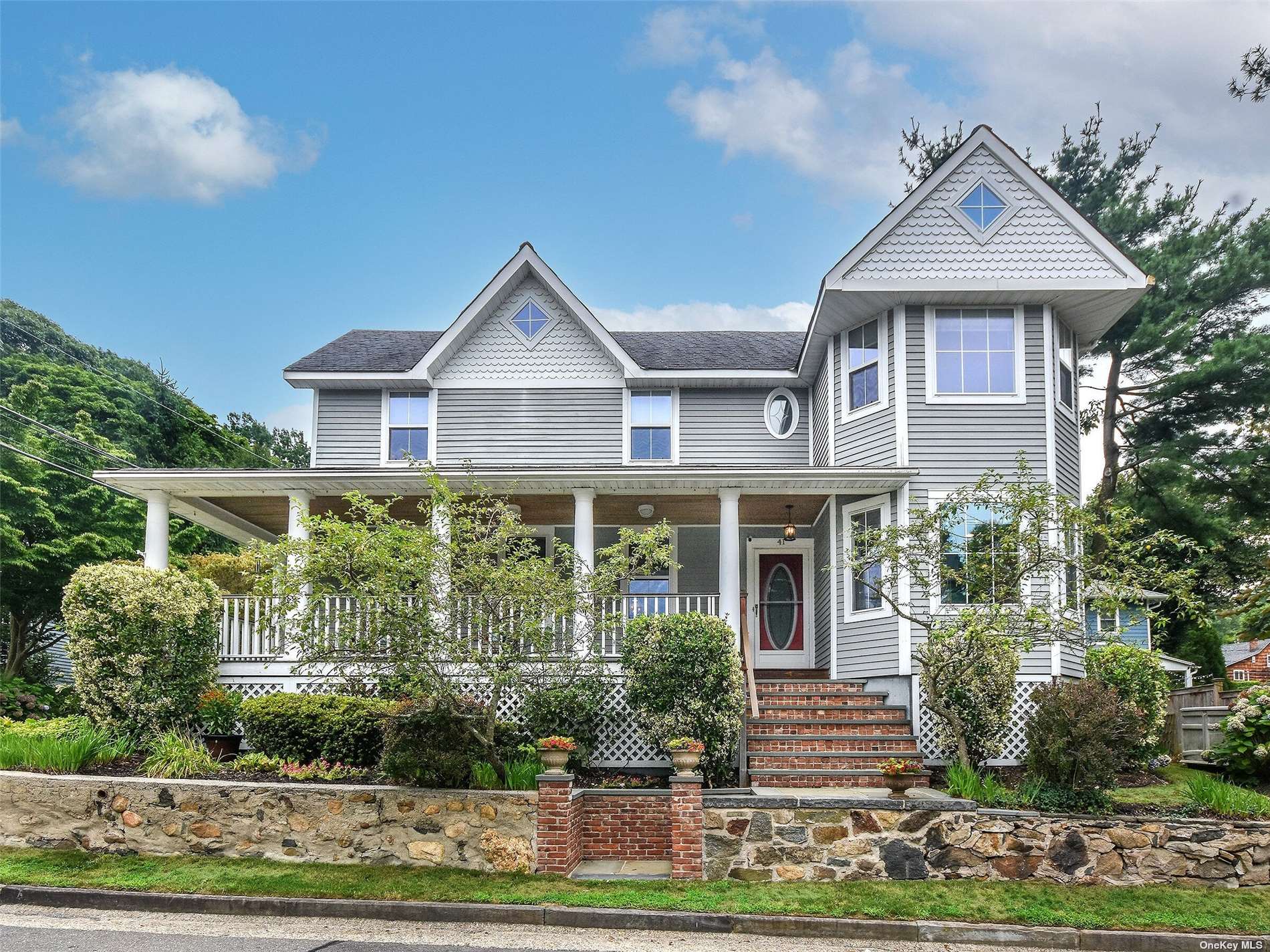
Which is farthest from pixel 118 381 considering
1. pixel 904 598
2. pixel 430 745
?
pixel 904 598

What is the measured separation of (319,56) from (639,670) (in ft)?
48.8

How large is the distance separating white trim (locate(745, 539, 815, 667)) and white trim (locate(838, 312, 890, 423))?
2694 millimetres

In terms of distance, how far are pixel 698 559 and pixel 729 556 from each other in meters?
3.39

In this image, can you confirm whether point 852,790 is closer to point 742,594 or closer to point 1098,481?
point 742,594

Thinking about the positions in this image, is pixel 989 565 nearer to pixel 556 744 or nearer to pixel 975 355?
pixel 975 355

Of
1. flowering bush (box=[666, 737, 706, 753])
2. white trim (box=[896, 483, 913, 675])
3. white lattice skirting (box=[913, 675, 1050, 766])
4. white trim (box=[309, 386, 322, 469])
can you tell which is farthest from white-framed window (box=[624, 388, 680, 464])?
flowering bush (box=[666, 737, 706, 753])

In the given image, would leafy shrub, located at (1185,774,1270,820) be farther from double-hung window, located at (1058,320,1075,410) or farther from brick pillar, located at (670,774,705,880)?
double-hung window, located at (1058,320,1075,410)

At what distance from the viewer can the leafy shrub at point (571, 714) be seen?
1194cm

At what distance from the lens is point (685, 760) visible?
958 cm

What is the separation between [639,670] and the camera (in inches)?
460

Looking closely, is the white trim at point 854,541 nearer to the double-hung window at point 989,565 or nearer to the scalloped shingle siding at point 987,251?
the double-hung window at point 989,565

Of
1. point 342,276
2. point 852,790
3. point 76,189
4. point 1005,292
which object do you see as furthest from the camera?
point 76,189

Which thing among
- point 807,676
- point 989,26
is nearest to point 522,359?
point 807,676

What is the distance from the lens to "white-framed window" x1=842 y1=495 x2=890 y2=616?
13828 millimetres
